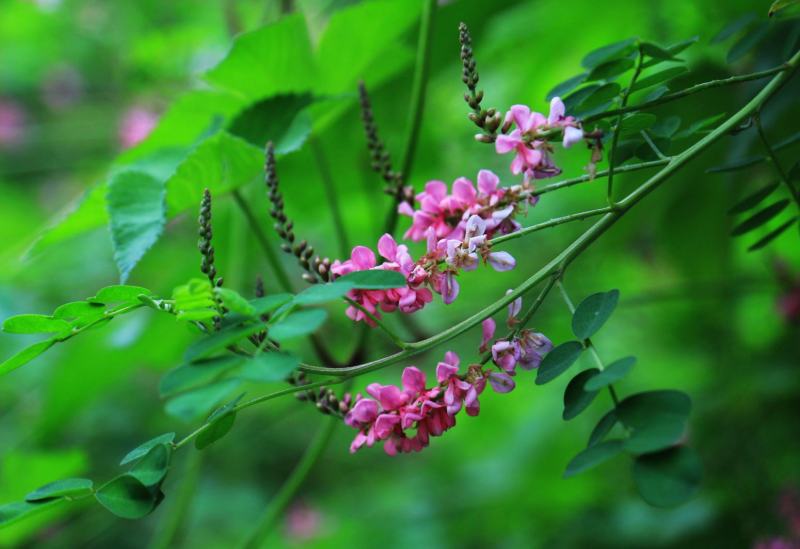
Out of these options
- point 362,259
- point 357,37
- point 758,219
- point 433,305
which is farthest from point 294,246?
point 433,305

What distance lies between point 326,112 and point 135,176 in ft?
0.87

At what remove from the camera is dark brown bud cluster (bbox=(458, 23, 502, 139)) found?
1.71 feet

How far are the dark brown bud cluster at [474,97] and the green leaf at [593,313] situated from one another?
5.2 inches

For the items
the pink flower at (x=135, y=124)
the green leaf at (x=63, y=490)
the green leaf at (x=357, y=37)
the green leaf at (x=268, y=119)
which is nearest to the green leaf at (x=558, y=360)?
the green leaf at (x=63, y=490)

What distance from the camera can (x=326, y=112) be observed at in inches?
37.1

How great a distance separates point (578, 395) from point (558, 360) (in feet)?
0.10

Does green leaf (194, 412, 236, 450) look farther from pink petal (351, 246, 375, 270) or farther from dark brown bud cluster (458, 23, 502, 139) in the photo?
dark brown bud cluster (458, 23, 502, 139)

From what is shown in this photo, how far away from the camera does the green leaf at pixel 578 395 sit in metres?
0.49

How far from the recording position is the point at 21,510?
53cm

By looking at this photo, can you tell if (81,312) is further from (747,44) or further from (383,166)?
(747,44)

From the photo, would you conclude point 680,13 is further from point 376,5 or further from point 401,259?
point 401,259

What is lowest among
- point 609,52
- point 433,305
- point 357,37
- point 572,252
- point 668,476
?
point 433,305

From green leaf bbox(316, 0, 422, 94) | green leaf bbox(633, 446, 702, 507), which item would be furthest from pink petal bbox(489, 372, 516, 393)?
green leaf bbox(316, 0, 422, 94)

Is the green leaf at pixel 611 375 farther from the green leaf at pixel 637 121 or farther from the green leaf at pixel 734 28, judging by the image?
the green leaf at pixel 734 28
